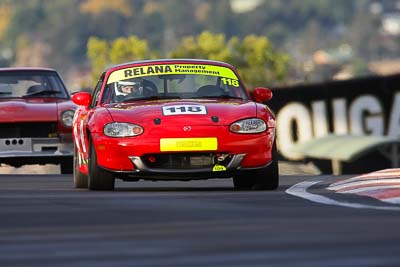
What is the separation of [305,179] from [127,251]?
9.34 metres

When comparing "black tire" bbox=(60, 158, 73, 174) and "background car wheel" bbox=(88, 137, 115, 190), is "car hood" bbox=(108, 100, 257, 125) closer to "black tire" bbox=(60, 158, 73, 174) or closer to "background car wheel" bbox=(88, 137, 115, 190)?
"background car wheel" bbox=(88, 137, 115, 190)

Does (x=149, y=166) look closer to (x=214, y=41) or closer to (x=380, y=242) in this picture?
(x=380, y=242)

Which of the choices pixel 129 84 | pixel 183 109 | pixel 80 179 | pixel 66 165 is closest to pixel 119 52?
pixel 66 165

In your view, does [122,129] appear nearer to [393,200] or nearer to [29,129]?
[393,200]

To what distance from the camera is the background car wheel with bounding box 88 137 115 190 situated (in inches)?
579

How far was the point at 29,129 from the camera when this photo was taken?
2048 cm

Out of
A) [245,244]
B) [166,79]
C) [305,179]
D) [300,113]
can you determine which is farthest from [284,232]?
[300,113]

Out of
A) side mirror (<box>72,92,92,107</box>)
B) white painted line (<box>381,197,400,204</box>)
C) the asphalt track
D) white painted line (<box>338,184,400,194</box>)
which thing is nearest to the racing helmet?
side mirror (<box>72,92,92,107</box>)

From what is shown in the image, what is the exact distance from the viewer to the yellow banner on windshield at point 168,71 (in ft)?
51.9

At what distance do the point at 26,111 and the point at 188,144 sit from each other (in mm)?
6514

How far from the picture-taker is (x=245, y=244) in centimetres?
850

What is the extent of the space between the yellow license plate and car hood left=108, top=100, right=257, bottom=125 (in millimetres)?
153

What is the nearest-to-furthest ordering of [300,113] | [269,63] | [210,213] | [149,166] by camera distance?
[210,213]
[149,166]
[300,113]
[269,63]

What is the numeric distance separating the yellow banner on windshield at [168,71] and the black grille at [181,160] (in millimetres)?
1554
